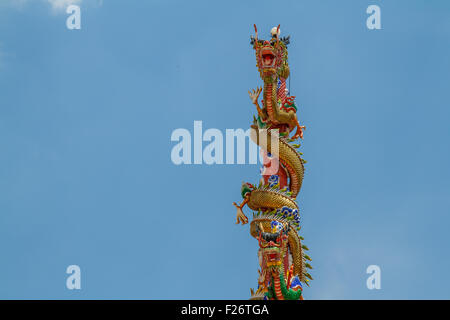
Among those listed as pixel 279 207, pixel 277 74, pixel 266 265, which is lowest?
pixel 266 265

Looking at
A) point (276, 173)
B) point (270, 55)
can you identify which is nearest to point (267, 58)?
point (270, 55)

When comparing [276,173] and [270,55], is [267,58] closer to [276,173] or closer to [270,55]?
[270,55]

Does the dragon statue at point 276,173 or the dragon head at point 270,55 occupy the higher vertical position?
the dragon head at point 270,55

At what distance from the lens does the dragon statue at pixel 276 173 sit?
30406mm

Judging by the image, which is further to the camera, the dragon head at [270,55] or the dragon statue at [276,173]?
the dragon head at [270,55]

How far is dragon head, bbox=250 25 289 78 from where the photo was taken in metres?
32.6

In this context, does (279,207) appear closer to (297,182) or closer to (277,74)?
(297,182)

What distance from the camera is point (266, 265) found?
29.8m

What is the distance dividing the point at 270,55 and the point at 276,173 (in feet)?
15.2

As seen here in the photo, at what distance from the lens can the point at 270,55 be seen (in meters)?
32.7

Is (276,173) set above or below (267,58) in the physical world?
below

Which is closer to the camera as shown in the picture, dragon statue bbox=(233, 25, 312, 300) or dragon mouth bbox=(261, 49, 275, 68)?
dragon statue bbox=(233, 25, 312, 300)
